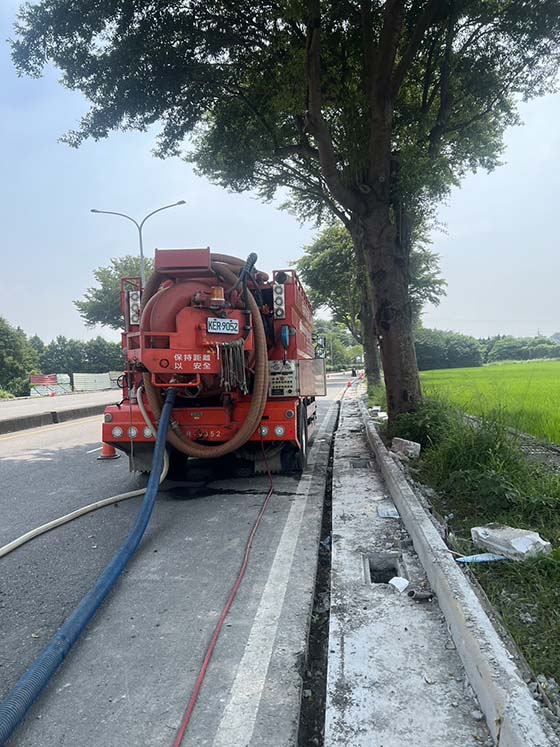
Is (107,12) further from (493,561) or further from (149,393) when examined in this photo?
(493,561)

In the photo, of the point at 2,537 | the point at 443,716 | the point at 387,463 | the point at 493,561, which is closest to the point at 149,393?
the point at 2,537

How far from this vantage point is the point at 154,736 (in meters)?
2.15

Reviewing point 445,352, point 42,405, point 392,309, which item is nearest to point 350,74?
point 392,309

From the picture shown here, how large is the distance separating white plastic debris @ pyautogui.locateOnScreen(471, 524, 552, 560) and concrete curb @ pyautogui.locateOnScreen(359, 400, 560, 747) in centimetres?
31

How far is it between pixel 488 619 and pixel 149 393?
430cm

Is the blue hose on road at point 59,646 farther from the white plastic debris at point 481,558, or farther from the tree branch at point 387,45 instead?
the tree branch at point 387,45

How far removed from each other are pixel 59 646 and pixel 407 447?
5371mm

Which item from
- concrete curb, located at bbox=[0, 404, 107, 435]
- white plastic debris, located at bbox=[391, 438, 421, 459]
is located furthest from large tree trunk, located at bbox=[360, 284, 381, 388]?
white plastic debris, located at bbox=[391, 438, 421, 459]

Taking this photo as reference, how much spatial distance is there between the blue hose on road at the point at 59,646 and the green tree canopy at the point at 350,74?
5.78 meters

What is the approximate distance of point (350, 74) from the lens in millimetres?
9883

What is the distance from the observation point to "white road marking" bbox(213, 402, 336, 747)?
7.15 ft

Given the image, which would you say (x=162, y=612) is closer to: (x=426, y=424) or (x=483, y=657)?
(x=483, y=657)

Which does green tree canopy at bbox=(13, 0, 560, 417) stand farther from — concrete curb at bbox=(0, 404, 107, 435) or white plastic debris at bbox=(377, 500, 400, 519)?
concrete curb at bbox=(0, 404, 107, 435)

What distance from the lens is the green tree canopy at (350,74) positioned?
26.8ft
